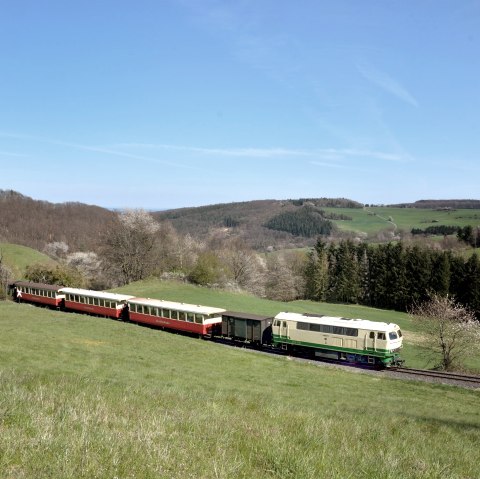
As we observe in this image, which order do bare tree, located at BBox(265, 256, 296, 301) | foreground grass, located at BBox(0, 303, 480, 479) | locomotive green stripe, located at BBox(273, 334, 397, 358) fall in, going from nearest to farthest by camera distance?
foreground grass, located at BBox(0, 303, 480, 479)
locomotive green stripe, located at BBox(273, 334, 397, 358)
bare tree, located at BBox(265, 256, 296, 301)

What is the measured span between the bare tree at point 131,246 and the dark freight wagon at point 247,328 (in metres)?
37.8

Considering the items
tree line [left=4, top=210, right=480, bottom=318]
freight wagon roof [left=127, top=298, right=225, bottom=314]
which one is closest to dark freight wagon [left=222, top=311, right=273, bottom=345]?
freight wagon roof [left=127, top=298, right=225, bottom=314]

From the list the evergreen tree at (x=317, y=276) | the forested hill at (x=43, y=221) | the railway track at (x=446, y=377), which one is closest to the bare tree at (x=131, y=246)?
the evergreen tree at (x=317, y=276)

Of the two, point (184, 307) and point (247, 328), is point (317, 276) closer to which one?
point (184, 307)

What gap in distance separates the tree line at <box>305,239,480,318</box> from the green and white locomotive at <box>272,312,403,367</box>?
4899 centimetres

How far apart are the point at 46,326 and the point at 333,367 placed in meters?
22.3

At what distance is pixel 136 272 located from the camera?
7281 cm

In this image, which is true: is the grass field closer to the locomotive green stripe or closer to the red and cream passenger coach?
the locomotive green stripe

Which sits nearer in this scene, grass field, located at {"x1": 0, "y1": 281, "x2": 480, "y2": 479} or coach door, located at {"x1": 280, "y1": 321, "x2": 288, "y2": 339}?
grass field, located at {"x1": 0, "y1": 281, "x2": 480, "y2": 479}

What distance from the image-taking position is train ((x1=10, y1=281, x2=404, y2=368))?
3111cm

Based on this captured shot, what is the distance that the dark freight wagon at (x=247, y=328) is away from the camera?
3544cm

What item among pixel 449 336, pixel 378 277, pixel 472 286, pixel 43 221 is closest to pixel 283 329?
pixel 449 336

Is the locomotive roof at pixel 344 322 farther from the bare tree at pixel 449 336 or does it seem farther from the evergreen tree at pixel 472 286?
the evergreen tree at pixel 472 286

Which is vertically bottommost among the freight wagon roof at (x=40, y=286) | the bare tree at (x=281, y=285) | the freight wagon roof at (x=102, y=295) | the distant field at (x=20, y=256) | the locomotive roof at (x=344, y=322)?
the bare tree at (x=281, y=285)
